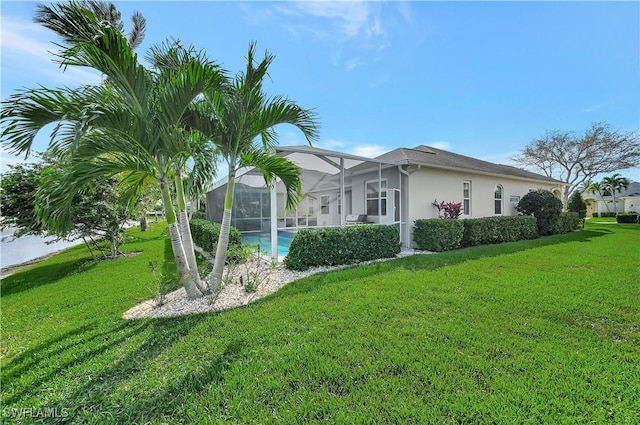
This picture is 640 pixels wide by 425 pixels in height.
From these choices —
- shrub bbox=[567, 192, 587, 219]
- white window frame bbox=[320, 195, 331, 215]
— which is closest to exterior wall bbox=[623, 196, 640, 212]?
shrub bbox=[567, 192, 587, 219]

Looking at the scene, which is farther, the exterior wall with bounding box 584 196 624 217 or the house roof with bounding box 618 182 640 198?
the house roof with bounding box 618 182 640 198

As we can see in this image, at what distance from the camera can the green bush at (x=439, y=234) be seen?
10.5 m

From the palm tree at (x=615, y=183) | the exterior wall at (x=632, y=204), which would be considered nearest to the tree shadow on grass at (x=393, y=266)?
the palm tree at (x=615, y=183)

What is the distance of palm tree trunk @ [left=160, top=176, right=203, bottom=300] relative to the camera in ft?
16.7

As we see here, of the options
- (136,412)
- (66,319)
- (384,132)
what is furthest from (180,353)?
(384,132)

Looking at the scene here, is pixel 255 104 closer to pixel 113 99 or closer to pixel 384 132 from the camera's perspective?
pixel 113 99

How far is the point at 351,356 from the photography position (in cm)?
345

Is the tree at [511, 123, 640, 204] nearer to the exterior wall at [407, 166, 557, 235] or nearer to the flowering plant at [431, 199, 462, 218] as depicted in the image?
the exterior wall at [407, 166, 557, 235]

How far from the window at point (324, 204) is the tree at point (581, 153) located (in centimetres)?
2147

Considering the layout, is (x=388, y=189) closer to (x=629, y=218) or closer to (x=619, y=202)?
(x=629, y=218)

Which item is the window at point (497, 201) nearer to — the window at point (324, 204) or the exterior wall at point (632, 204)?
the window at point (324, 204)

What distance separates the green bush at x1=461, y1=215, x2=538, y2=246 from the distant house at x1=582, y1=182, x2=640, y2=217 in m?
47.3

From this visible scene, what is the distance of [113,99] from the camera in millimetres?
4383

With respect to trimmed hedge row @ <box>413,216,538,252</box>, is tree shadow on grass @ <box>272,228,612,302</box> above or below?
below
